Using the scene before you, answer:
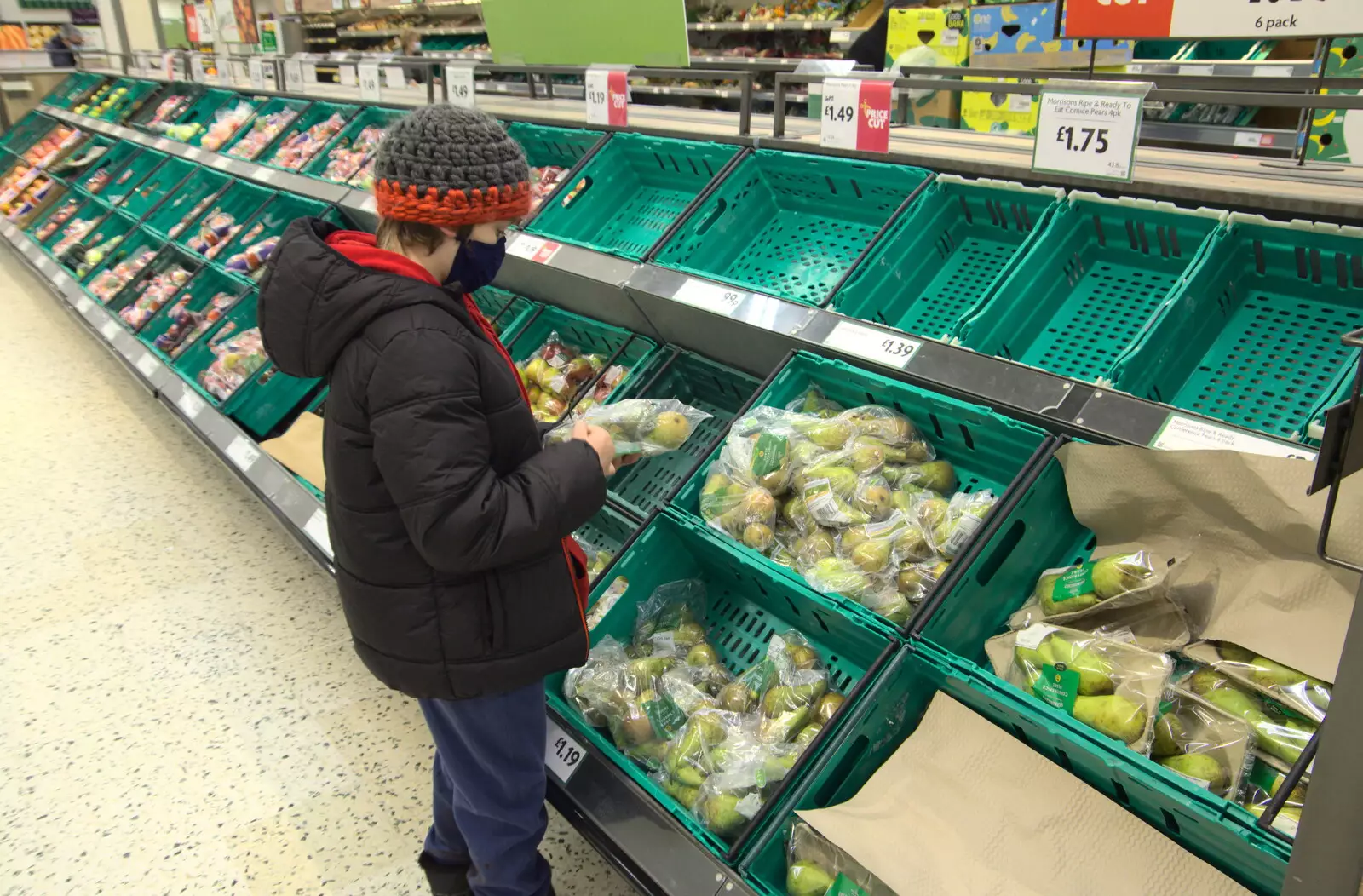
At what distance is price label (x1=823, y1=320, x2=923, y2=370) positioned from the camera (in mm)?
1692

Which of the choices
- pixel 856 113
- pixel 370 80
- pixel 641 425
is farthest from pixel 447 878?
pixel 370 80

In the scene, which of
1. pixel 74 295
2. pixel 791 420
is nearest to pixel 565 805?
pixel 791 420

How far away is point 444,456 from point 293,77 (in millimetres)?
3957

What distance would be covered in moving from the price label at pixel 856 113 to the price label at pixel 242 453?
221 cm

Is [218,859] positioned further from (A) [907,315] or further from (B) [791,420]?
(A) [907,315]

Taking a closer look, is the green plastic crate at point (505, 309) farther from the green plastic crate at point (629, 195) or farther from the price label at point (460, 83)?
the price label at point (460, 83)

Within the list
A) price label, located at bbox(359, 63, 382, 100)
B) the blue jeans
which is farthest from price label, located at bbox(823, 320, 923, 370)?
price label, located at bbox(359, 63, 382, 100)

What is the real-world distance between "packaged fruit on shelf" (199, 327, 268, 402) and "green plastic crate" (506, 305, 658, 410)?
1.23 meters

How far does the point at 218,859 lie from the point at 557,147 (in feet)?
7.48

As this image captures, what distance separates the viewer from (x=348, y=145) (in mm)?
3949

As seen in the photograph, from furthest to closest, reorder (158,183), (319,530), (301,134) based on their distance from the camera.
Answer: (158,183), (301,134), (319,530)

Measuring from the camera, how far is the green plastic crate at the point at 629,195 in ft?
8.54

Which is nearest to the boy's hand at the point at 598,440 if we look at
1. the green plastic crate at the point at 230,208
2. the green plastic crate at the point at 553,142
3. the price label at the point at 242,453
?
the green plastic crate at the point at 553,142

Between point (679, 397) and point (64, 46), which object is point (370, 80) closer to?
point (679, 397)
